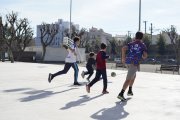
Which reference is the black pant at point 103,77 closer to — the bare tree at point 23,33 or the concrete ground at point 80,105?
the concrete ground at point 80,105

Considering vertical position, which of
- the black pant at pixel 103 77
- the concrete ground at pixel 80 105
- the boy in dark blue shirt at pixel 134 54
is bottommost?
the concrete ground at pixel 80 105

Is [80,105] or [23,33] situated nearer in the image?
[80,105]

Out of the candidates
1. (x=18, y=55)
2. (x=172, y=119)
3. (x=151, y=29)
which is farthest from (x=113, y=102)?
(x=151, y=29)

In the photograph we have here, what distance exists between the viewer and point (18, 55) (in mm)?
59500

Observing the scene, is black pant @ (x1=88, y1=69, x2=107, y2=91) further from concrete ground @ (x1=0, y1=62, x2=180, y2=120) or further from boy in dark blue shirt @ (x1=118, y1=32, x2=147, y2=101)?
boy in dark blue shirt @ (x1=118, y1=32, x2=147, y2=101)

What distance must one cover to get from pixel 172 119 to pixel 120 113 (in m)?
0.95

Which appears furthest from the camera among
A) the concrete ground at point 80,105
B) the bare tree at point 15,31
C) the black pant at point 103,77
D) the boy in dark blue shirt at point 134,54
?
the bare tree at point 15,31

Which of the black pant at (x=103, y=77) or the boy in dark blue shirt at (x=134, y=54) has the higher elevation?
the boy in dark blue shirt at (x=134, y=54)

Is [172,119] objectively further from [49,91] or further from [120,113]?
[49,91]

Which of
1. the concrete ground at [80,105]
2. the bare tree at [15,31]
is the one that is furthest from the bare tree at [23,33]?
the concrete ground at [80,105]

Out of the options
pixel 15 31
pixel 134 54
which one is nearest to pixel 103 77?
pixel 134 54

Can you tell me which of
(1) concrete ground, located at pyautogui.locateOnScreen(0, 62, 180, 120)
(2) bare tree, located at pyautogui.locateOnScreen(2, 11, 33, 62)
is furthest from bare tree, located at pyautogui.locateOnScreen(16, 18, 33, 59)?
(1) concrete ground, located at pyautogui.locateOnScreen(0, 62, 180, 120)

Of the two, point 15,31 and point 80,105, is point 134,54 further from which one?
point 15,31

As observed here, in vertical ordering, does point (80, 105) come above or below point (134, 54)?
below
